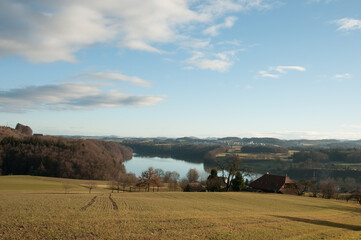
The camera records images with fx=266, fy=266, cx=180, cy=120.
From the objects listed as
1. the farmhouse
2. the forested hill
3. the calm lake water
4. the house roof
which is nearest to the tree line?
the forested hill

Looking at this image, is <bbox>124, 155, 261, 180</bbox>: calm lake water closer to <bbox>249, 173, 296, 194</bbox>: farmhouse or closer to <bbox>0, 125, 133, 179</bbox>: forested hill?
<bbox>0, 125, 133, 179</bbox>: forested hill

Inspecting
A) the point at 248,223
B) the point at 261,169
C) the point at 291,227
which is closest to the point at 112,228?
the point at 248,223

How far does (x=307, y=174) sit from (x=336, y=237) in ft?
345

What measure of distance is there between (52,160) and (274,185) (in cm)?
8105

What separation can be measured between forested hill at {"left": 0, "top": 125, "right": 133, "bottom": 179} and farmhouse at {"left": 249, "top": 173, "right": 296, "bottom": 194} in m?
62.4

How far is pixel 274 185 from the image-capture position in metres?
58.3

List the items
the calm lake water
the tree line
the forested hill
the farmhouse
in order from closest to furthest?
1. the farmhouse
2. the tree line
3. the forested hill
4. the calm lake water

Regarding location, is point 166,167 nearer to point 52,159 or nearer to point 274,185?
point 52,159

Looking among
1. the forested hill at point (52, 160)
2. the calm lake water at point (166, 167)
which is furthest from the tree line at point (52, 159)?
the calm lake water at point (166, 167)

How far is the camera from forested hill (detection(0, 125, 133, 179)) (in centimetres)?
9919

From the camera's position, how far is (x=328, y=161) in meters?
149

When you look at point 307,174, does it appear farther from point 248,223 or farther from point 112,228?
point 112,228

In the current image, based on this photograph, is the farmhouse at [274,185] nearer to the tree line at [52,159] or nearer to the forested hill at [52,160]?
the forested hill at [52,160]

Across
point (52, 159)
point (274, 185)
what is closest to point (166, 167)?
point (52, 159)
